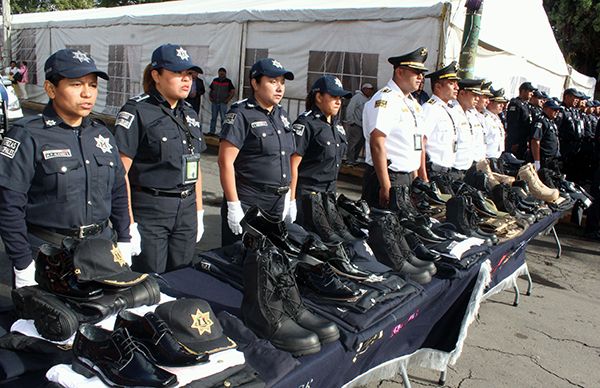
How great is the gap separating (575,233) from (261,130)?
6090 mm

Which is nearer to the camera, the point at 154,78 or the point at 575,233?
the point at 154,78

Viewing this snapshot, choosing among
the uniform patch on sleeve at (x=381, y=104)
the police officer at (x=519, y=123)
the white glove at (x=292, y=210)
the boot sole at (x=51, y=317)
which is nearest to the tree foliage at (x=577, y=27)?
the police officer at (x=519, y=123)

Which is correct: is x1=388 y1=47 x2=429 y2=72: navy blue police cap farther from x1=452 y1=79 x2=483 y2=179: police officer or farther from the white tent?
the white tent

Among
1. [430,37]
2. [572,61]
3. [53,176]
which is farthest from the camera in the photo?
[572,61]

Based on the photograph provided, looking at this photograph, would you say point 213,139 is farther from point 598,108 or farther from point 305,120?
point 598,108

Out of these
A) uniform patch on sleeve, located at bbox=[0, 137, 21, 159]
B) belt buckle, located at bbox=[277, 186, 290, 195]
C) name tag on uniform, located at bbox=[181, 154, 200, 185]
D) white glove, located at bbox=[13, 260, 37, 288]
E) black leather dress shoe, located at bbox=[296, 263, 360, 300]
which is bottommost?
white glove, located at bbox=[13, 260, 37, 288]

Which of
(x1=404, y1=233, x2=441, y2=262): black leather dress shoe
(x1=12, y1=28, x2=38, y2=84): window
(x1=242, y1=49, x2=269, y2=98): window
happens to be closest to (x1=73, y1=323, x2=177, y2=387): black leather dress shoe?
(x1=404, y1=233, x2=441, y2=262): black leather dress shoe

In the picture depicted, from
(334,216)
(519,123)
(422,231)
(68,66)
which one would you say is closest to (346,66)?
(519,123)

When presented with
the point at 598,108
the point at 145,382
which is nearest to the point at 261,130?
the point at 145,382

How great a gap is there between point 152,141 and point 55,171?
631mm

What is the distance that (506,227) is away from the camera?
3.31 metres

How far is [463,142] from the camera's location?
489cm

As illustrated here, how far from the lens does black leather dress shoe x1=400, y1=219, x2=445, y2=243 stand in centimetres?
275

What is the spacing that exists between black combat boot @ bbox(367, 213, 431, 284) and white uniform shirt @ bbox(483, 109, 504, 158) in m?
4.13
